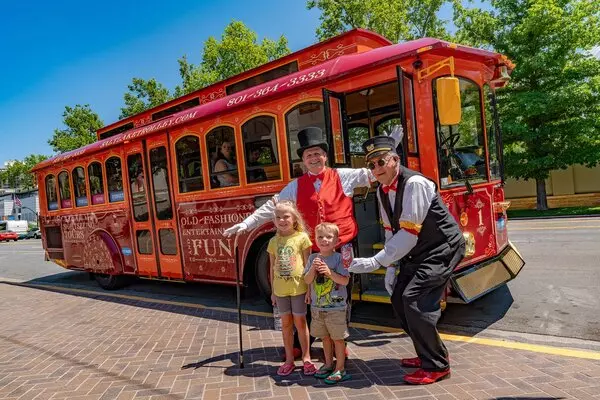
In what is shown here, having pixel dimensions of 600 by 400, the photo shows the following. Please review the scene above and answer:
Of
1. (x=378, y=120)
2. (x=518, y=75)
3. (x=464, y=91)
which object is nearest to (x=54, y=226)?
(x=378, y=120)

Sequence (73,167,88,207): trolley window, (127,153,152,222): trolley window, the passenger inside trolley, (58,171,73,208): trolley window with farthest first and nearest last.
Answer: (58,171,73,208): trolley window, (73,167,88,207): trolley window, (127,153,152,222): trolley window, the passenger inside trolley

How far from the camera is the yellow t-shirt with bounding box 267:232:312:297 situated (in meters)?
3.69

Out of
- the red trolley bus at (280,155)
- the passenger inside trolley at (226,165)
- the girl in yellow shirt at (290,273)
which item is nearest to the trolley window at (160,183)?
the red trolley bus at (280,155)

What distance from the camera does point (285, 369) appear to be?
381 centimetres

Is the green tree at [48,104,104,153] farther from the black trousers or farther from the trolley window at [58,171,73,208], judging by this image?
the black trousers

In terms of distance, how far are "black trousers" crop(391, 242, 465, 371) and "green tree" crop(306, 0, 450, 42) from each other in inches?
835

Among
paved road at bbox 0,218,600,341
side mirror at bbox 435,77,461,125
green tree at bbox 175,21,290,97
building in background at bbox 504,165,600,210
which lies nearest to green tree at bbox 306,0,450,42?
green tree at bbox 175,21,290,97

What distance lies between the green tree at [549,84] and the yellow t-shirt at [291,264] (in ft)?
51.8

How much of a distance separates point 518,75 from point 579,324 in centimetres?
1523

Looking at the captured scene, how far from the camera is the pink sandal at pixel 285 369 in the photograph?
12.5 feet

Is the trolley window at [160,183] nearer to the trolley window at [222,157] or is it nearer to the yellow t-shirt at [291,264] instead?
the trolley window at [222,157]

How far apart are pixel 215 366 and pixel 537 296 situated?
4.09m

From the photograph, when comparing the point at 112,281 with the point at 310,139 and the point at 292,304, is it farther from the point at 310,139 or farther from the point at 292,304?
the point at 310,139

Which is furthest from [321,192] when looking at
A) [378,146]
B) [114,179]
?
[114,179]
